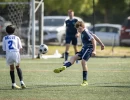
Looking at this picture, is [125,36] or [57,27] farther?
[57,27]

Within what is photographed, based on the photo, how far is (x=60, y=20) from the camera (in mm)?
30594

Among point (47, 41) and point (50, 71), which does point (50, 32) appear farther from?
point (50, 71)

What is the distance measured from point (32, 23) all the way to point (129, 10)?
79.3 ft

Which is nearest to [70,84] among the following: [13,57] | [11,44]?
[13,57]

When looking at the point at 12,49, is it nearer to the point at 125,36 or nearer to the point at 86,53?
the point at 86,53

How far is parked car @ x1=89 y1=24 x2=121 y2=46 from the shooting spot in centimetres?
2934

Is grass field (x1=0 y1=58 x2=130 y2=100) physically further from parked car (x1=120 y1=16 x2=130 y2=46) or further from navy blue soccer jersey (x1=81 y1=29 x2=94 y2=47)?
parked car (x1=120 y1=16 x2=130 y2=46)

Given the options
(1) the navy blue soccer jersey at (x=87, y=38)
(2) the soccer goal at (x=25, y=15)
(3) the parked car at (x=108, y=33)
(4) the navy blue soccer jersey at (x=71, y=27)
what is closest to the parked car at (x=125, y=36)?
(3) the parked car at (x=108, y=33)

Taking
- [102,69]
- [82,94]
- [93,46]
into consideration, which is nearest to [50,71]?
[102,69]

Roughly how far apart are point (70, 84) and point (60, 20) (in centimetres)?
1879

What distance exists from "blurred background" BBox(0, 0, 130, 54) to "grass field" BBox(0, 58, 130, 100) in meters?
5.23

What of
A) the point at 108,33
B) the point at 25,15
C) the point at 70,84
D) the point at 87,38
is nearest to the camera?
the point at 70,84

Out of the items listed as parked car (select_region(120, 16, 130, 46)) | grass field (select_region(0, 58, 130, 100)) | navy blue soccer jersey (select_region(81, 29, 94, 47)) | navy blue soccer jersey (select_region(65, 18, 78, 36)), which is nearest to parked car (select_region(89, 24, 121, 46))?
parked car (select_region(120, 16, 130, 46))

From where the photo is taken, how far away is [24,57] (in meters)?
21.0
